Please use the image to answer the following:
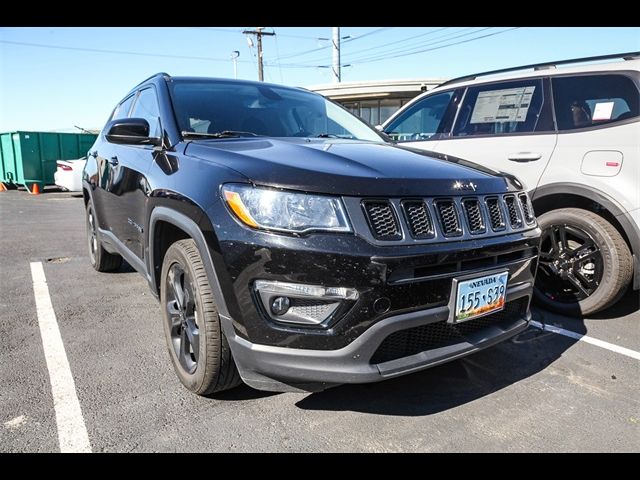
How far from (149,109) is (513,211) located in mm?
2500

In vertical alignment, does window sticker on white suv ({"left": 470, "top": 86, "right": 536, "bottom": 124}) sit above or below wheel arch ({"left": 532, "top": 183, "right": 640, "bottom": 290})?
above

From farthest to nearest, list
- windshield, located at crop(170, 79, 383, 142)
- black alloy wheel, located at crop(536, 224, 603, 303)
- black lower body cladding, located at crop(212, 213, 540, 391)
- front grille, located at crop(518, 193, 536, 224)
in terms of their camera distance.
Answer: black alloy wheel, located at crop(536, 224, 603, 303)
windshield, located at crop(170, 79, 383, 142)
front grille, located at crop(518, 193, 536, 224)
black lower body cladding, located at crop(212, 213, 540, 391)

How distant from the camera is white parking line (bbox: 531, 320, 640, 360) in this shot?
3189 millimetres

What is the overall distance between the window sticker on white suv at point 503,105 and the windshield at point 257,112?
4.25 ft

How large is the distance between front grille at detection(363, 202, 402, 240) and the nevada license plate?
1.28 ft

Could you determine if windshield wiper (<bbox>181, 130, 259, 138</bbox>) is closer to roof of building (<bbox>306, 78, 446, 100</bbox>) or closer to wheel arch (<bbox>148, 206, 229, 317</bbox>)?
wheel arch (<bbox>148, 206, 229, 317</bbox>)

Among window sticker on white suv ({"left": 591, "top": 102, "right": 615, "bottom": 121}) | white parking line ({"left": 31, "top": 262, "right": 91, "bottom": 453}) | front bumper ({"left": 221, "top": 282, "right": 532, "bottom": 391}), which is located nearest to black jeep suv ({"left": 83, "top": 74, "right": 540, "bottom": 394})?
front bumper ({"left": 221, "top": 282, "right": 532, "bottom": 391})

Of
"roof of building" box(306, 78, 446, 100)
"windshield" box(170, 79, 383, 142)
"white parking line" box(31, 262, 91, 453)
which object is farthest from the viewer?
"roof of building" box(306, 78, 446, 100)

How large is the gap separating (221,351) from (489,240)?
1368mm

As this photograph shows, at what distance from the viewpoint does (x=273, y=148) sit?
2.45 meters

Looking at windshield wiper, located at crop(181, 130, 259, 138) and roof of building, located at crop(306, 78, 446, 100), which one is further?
roof of building, located at crop(306, 78, 446, 100)

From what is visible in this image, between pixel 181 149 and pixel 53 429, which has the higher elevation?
pixel 181 149
